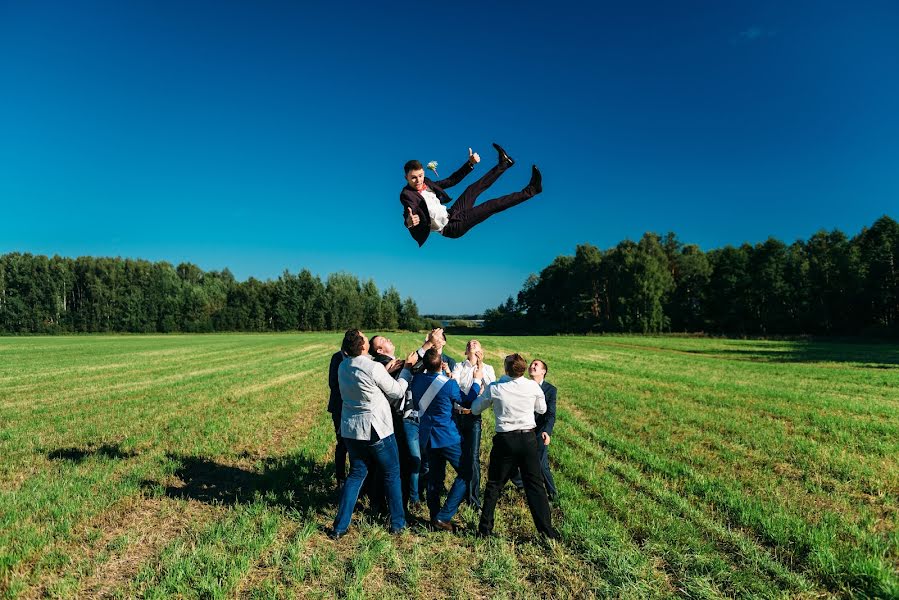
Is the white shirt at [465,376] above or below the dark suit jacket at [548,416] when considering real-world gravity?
above

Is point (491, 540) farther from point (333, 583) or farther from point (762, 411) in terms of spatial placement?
point (762, 411)

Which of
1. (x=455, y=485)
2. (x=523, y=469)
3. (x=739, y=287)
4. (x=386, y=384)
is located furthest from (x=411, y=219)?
(x=739, y=287)

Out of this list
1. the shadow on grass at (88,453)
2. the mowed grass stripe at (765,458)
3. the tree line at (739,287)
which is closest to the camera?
the mowed grass stripe at (765,458)

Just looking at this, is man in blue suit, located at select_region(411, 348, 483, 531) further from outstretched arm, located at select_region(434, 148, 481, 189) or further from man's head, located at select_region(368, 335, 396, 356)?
outstretched arm, located at select_region(434, 148, 481, 189)

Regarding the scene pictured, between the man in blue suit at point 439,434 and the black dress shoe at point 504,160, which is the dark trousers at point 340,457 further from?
the black dress shoe at point 504,160

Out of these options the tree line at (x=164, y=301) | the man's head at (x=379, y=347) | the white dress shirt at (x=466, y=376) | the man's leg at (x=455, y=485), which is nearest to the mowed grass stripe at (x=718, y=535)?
the man's leg at (x=455, y=485)

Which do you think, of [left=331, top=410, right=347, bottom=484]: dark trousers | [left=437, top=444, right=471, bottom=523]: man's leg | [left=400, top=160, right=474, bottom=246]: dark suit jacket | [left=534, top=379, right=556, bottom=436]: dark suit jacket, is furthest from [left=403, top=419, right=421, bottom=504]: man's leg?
[left=400, top=160, right=474, bottom=246]: dark suit jacket

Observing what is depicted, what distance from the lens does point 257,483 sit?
7676mm

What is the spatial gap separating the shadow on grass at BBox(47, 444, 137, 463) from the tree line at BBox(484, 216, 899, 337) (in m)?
68.4

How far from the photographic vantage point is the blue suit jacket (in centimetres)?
597

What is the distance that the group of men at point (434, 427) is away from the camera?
5418mm

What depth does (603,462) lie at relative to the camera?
850 centimetres

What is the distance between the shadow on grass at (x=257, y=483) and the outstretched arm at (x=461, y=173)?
499 centimetres

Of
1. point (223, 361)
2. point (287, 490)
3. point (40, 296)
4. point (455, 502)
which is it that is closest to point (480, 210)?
point (455, 502)
